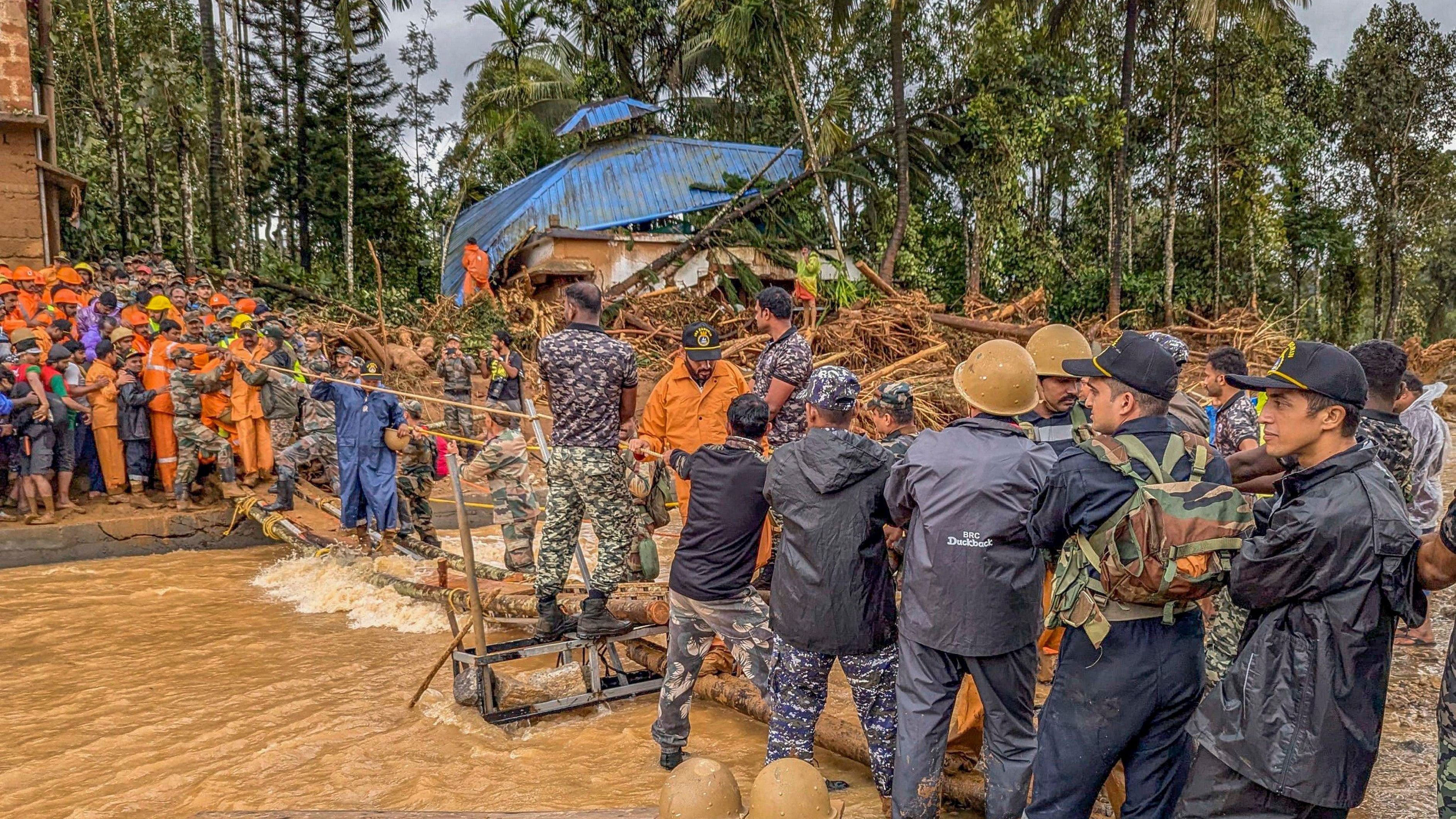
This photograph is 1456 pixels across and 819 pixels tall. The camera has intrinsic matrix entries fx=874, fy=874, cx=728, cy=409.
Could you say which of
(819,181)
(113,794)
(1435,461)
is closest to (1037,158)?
(819,181)

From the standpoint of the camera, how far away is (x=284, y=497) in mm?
9812

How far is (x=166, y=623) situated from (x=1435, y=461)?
9162 mm

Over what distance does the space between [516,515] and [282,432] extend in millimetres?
4419

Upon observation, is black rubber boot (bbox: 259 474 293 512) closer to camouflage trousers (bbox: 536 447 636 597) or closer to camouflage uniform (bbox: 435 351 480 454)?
camouflage uniform (bbox: 435 351 480 454)

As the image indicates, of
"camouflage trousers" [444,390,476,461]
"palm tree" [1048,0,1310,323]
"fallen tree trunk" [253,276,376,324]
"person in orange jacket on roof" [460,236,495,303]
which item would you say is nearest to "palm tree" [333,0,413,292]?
"fallen tree trunk" [253,276,376,324]

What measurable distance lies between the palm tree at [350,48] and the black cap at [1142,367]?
65.6ft

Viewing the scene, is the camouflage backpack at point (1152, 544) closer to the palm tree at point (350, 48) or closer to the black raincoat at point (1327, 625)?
the black raincoat at point (1327, 625)

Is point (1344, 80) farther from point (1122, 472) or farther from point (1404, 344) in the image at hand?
point (1122, 472)

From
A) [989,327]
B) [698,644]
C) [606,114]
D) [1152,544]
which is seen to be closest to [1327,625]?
[1152,544]

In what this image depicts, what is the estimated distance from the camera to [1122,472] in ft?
8.41

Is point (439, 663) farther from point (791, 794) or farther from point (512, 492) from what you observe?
point (791, 794)

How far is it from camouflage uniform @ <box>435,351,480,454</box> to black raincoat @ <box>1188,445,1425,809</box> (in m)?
9.85

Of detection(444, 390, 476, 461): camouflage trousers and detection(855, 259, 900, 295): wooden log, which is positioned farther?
detection(855, 259, 900, 295): wooden log

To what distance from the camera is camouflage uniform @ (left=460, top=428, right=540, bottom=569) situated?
7.18m
